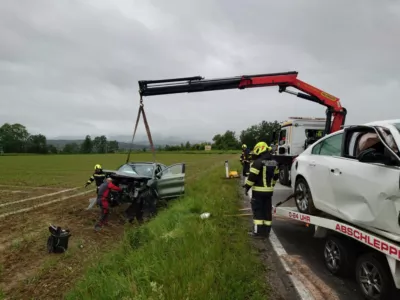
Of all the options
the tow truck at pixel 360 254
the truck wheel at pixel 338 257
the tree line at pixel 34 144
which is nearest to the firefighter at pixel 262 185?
the tow truck at pixel 360 254

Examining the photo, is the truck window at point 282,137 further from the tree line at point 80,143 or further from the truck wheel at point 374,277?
the tree line at point 80,143

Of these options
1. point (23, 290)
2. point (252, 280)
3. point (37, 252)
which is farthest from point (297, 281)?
point (37, 252)

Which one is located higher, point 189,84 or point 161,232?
point 189,84

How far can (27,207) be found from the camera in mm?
10922

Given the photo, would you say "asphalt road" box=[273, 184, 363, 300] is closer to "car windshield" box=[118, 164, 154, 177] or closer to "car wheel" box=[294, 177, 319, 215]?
"car wheel" box=[294, 177, 319, 215]

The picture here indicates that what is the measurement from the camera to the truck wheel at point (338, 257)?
458cm

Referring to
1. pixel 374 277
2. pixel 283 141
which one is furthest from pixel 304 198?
pixel 283 141

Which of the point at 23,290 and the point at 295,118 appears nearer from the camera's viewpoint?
the point at 23,290

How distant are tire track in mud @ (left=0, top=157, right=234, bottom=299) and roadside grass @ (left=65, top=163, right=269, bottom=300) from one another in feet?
1.88

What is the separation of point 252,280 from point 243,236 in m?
2.08

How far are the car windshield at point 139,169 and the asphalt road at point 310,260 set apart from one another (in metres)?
4.22

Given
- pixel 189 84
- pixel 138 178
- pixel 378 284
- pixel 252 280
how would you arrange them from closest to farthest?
pixel 378 284 → pixel 252 280 → pixel 138 178 → pixel 189 84

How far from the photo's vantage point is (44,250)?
22.2 ft

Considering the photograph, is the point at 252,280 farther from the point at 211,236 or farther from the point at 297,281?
the point at 211,236
